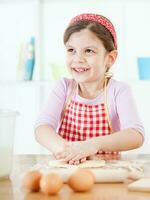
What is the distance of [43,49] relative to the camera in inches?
Answer: 123

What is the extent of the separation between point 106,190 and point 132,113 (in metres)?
0.66

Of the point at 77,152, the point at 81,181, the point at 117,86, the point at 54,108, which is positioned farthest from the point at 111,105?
the point at 81,181

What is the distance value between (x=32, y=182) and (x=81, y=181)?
92 millimetres

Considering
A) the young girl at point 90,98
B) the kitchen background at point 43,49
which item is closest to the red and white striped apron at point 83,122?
the young girl at point 90,98

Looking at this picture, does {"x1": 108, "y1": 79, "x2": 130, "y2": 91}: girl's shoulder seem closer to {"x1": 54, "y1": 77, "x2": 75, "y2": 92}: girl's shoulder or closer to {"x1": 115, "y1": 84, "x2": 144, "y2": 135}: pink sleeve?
{"x1": 115, "y1": 84, "x2": 144, "y2": 135}: pink sleeve

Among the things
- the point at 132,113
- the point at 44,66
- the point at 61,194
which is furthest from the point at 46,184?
the point at 44,66

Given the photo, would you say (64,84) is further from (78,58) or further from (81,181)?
(81,181)

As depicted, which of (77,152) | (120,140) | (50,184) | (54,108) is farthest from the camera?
(54,108)

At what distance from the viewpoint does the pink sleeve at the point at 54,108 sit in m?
1.56

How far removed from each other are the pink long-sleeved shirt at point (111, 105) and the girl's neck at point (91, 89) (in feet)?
0.07

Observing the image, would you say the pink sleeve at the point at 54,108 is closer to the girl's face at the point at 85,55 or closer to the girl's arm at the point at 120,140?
the girl's face at the point at 85,55

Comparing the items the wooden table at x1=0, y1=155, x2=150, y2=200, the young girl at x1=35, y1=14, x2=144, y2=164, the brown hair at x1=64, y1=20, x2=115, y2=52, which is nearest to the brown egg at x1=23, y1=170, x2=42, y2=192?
the wooden table at x1=0, y1=155, x2=150, y2=200

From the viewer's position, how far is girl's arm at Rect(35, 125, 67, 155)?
1329mm

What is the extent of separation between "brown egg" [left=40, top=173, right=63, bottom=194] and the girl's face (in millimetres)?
719
